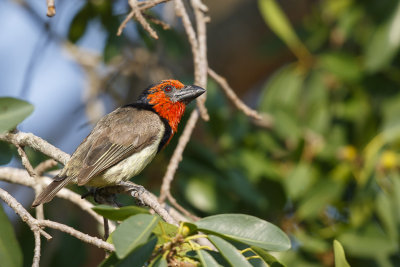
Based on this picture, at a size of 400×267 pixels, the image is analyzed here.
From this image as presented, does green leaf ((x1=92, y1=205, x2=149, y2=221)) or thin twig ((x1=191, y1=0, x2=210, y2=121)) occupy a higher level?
thin twig ((x1=191, y1=0, x2=210, y2=121))

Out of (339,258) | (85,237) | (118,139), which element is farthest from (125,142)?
(339,258)

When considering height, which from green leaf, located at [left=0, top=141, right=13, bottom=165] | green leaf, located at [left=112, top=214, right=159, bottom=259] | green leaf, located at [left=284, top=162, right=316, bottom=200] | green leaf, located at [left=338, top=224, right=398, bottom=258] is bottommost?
green leaf, located at [left=338, top=224, right=398, bottom=258]

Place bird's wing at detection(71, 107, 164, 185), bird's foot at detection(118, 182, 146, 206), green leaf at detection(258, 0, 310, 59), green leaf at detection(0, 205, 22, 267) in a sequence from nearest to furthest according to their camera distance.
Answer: green leaf at detection(0, 205, 22, 267)
bird's foot at detection(118, 182, 146, 206)
bird's wing at detection(71, 107, 164, 185)
green leaf at detection(258, 0, 310, 59)

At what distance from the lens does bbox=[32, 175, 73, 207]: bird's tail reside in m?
2.96

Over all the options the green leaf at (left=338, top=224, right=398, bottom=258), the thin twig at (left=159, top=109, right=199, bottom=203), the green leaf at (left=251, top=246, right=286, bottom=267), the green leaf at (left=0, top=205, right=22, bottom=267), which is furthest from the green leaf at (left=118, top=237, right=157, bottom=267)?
the green leaf at (left=338, top=224, right=398, bottom=258)

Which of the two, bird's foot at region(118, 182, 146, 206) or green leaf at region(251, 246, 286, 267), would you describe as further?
bird's foot at region(118, 182, 146, 206)

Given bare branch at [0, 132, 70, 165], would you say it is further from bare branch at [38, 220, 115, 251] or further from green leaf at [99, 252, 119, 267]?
green leaf at [99, 252, 119, 267]

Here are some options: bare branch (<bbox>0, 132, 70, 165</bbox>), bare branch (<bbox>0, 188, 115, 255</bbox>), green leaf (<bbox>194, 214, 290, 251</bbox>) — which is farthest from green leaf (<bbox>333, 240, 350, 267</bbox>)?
bare branch (<bbox>0, 132, 70, 165</bbox>)

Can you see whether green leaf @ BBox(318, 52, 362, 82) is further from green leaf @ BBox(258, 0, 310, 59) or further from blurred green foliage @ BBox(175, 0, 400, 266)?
green leaf @ BBox(258, 0, 310, 59)

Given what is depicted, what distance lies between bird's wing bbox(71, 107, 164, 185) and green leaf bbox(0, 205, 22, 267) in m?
0.79

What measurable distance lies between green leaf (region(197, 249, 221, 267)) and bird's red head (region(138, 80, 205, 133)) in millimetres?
2079

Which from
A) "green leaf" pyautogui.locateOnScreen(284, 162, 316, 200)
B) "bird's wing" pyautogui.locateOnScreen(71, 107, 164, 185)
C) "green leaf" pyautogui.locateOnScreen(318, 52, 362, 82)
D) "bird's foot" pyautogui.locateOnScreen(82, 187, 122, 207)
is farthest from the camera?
"green leaf" pyautogui.locateOnScreen(318, 52, 362, 82)

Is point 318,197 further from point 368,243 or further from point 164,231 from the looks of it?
point 164,231

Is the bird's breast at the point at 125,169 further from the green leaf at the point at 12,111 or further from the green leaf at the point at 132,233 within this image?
the green leaf at the point at 132,233
